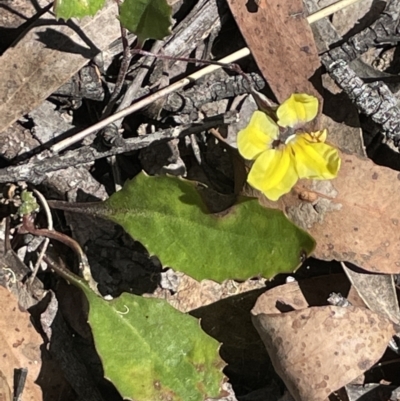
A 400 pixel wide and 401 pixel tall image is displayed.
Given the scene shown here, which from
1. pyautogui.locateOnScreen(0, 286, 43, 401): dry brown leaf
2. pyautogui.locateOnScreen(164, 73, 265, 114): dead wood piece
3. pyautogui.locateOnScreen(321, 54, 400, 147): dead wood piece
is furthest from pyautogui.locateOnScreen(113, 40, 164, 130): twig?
pyautogui.locateOnScreen(0, 286, 43, 401): dry brown leaf

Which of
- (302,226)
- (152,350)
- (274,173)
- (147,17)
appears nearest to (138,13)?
(147,17)

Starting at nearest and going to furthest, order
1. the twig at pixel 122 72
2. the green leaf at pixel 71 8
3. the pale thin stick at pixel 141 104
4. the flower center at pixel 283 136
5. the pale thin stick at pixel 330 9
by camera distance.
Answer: the green leaf at pixel 71 8
the flower center at pixel 283 136
the twig at pixel 122 72
the pale thin stick at pixel 141 104
the pale thin stick at pixel 330 9

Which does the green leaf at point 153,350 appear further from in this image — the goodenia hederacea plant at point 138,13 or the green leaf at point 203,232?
the goodenia hederacea plant at point 138,13

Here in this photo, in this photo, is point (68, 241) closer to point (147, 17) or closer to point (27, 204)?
point (27, 204)

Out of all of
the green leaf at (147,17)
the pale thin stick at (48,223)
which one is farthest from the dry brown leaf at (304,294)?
the green leaf at (147,17)

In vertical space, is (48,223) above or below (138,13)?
below
